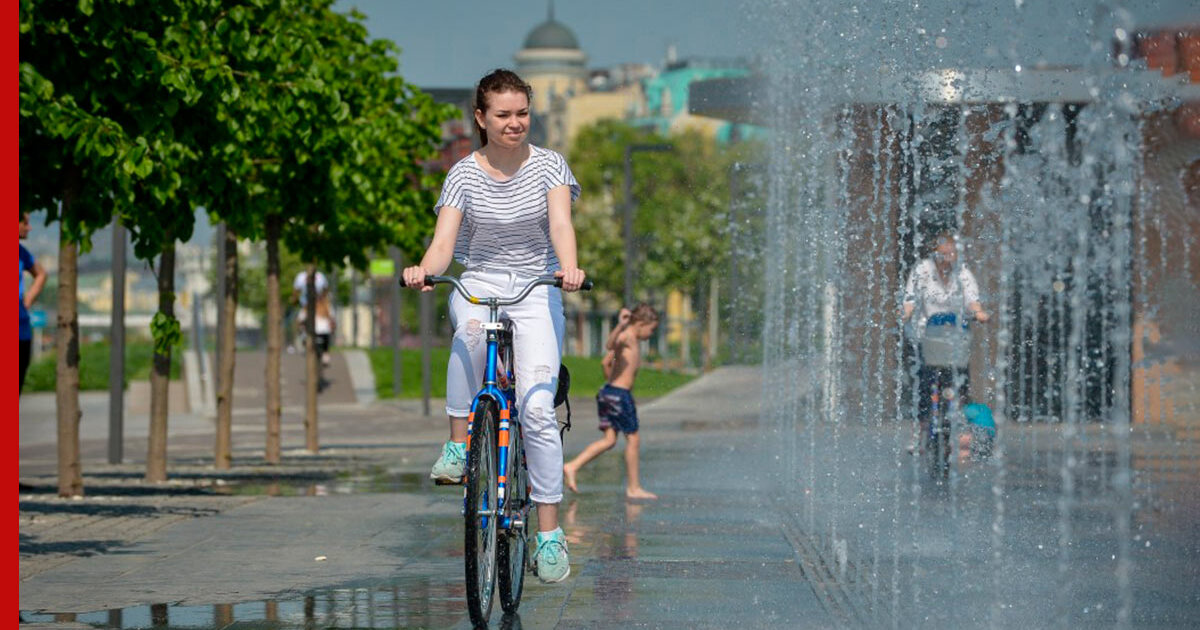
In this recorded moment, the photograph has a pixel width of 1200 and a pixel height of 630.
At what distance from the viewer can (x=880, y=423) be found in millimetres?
19516

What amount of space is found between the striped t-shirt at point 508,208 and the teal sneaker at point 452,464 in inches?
27.2

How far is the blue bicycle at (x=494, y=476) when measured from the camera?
668 centimetres

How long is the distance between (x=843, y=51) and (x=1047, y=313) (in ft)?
38.2

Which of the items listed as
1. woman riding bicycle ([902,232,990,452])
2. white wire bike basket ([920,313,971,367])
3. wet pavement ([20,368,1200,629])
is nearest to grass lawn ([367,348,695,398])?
wet pavement ([20,368,1200,629])

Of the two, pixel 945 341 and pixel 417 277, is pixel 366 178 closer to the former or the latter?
pixel 945 341

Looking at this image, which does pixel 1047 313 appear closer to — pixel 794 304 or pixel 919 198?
pixel 794 304

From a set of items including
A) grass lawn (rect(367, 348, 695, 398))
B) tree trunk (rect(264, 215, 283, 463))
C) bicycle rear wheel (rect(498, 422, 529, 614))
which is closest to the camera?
bicycle rear wheel (rect(498, 422, 529, 614))

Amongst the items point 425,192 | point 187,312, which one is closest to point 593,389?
point 187,312

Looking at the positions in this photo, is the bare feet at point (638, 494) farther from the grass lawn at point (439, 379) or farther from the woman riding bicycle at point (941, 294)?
the grass lawn at point (439, 379)

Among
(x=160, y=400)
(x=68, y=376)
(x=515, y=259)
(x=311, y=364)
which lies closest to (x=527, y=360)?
(x=515, y=259)

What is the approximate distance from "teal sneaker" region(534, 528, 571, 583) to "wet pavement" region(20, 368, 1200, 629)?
157 mm

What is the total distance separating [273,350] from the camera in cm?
1889

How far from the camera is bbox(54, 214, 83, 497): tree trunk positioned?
13703 mm

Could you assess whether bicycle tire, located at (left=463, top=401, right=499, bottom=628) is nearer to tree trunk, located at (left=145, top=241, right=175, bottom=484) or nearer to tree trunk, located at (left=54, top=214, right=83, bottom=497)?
tree trunk, located at (left=54, top=214, right=83, bottom=497)
